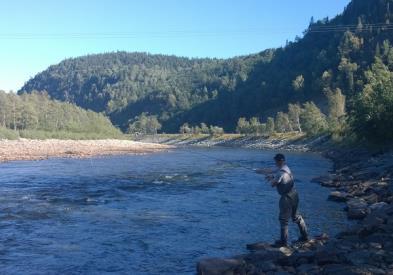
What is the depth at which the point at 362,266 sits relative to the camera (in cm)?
929

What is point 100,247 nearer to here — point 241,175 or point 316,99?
point 241,175

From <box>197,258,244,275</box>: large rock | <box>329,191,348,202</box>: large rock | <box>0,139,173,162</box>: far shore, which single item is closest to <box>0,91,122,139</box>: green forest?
<box>0,139,173,162</box>: far shore

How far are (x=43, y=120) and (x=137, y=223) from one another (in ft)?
389

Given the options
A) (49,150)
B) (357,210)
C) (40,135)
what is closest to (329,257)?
(357,210)

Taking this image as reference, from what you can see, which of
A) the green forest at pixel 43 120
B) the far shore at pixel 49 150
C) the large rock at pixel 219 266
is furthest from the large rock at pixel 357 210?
the green forest at pixel 43 120

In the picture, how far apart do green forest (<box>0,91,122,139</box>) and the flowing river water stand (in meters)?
82.2

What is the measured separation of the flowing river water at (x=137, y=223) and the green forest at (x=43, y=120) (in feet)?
270

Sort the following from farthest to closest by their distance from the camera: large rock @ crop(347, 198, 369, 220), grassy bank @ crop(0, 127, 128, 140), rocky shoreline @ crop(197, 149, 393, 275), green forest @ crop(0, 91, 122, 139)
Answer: green forest @ crop(0, 91, 122, 139) → grassy bank @ crop(0, 127, 128, 140) → large rock @ crop(347, 198, 369, 220) → rocky shoreline @ crop(197, 149, 393, 275)

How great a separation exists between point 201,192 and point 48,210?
881cm

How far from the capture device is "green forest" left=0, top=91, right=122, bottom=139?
118 m

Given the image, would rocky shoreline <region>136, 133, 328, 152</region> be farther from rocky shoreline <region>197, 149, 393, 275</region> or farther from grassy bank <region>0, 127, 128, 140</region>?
rocky shoreline <region>197, 149, 393, 275</region>

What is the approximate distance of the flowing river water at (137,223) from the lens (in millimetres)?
12141

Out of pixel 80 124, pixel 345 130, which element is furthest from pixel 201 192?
pixel 80 124

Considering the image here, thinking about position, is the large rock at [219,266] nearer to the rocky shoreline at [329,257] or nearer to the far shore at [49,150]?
the rocky shoreline at [329,257]
